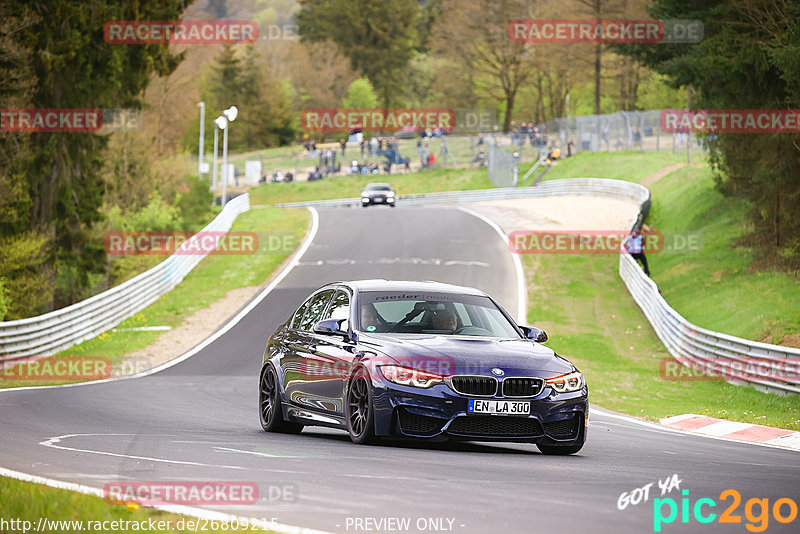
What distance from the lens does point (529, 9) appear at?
11375 centimetres

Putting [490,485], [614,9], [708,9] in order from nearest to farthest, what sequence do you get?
1. [490,485]
2. [708,9]
3. [614,9]

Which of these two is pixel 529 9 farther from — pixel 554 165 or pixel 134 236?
pixel 134 236

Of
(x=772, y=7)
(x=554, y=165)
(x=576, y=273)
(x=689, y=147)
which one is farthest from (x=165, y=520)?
(x=554, y=165)

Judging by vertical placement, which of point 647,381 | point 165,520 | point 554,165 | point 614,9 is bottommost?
point 647,381

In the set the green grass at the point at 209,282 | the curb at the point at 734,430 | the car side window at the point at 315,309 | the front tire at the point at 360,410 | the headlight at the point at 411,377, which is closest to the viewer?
the headlight at the point at 411,377

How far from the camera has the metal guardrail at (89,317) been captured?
84.1 feet

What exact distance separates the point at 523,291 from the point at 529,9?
79720 millimetres

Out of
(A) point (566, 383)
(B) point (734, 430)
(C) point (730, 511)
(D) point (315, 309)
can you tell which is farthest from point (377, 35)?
(C) point (730, 511)

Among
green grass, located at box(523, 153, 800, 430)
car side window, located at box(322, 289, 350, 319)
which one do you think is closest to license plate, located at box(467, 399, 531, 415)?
car side window, located at box(322, 289, 350, 319)

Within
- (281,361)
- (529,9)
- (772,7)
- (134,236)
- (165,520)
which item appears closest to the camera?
(165,520)

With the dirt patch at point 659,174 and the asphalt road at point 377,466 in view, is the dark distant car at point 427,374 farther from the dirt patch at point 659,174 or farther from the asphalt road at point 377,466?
the dirt patch at point 659,174

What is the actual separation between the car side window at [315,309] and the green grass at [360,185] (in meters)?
74.8

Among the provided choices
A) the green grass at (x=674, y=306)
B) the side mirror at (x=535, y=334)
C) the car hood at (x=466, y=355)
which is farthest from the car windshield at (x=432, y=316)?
the green grass at (x=674, y=306)

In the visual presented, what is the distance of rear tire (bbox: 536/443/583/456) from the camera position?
11094 mm
